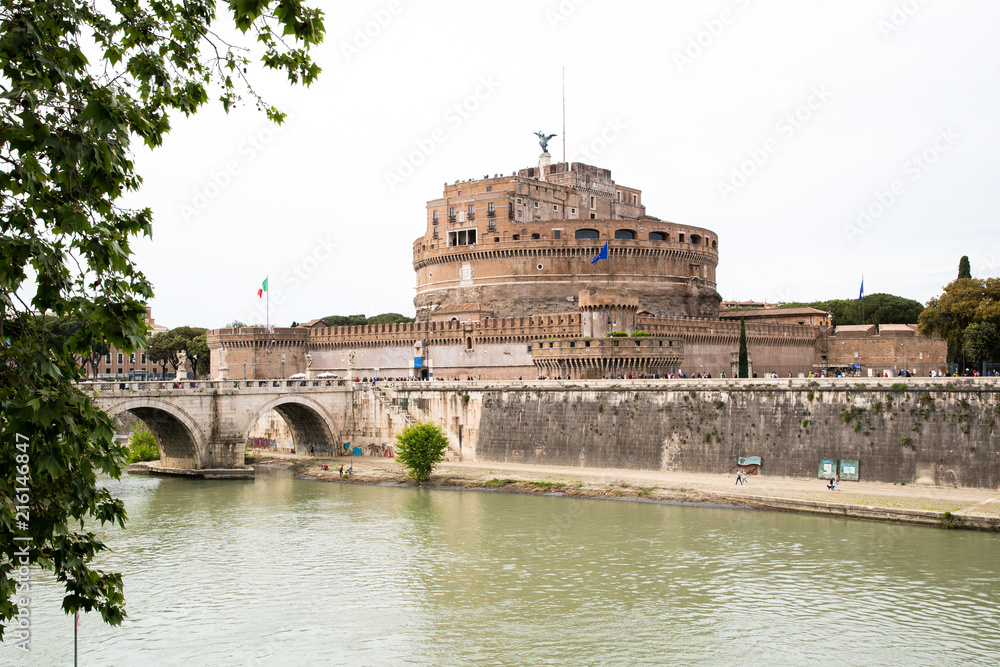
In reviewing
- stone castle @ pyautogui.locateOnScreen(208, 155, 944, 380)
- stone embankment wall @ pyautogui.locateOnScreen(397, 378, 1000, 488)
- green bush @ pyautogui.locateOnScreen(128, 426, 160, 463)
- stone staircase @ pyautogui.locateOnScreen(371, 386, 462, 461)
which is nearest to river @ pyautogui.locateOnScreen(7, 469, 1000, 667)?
stone embankment wall @ pyautogui.locateOnScreen(397, 378, 1000, 488)

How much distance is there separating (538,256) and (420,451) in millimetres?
24829

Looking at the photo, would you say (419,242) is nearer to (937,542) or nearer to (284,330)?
(284,330)

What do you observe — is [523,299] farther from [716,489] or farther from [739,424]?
[716,489]

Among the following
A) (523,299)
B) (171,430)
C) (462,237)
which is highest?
(462,237)

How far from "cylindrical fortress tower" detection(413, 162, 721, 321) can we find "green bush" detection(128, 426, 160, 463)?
19.5m

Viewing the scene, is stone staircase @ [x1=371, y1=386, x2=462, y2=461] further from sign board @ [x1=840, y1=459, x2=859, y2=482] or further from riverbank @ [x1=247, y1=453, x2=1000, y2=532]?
sign board @ [x1=840, y1=459, x2=859, y2=482]

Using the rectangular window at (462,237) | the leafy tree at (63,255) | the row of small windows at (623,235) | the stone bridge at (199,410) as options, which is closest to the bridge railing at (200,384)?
the stone bridge at (199,410)

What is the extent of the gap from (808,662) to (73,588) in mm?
12907

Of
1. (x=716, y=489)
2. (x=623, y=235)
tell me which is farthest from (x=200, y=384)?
(x=623, y=235)

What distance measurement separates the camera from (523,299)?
189 ft

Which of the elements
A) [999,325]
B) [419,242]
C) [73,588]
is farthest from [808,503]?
[419,242]

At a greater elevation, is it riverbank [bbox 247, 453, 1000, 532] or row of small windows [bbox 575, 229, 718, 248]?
row of small windows [bbox 575, 229, 718, 248]

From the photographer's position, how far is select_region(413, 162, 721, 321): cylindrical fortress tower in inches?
2264

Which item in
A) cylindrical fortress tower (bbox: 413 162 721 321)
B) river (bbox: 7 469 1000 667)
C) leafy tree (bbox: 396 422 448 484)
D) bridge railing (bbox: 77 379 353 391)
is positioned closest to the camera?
river (bbox: 7 469 1000 667)
